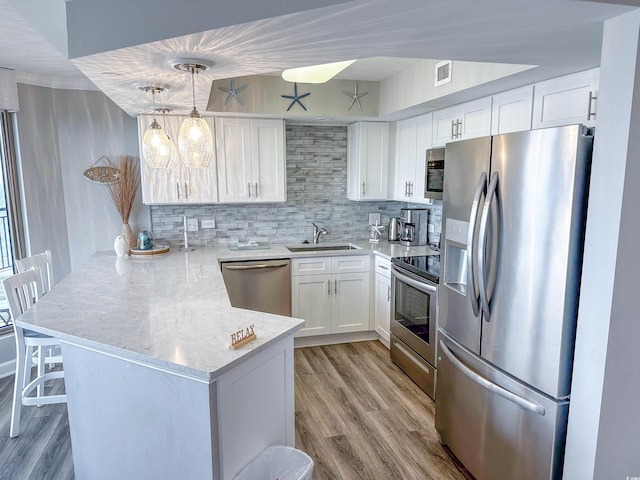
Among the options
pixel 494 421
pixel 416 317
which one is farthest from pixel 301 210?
pixel 494 421

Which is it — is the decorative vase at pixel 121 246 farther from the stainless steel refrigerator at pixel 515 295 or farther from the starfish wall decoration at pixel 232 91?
the stainless steel refrigerator at pixel 515 295

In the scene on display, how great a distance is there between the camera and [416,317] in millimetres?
3193

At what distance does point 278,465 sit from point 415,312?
178cm

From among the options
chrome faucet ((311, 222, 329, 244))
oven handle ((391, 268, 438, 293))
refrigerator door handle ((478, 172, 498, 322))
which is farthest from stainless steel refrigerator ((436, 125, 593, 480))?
chrome faucet ((311, 222, 329, 244))

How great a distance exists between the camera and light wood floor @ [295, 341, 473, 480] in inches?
92.1

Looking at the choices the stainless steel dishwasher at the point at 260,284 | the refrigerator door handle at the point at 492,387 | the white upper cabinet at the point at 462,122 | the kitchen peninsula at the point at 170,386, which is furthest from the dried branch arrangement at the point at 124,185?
the refrigerator door handle at the point at 492,387

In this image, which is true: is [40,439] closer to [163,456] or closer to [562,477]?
[163,456]

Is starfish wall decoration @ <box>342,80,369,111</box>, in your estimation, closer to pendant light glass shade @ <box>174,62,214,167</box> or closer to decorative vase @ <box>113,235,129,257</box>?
pendant light glass shade @ <box>174,62,214,167</box>

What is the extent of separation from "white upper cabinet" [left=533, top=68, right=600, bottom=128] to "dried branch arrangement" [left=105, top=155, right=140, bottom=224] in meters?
3.39

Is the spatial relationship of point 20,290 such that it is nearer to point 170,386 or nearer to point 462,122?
point 170,386

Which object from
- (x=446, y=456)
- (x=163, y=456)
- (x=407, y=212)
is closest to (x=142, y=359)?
(x=163, y=456)

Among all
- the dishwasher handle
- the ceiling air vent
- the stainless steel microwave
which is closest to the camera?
the ceiling air vent

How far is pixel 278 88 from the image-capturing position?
372cm

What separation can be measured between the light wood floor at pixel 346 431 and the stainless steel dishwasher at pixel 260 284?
0.66 m
